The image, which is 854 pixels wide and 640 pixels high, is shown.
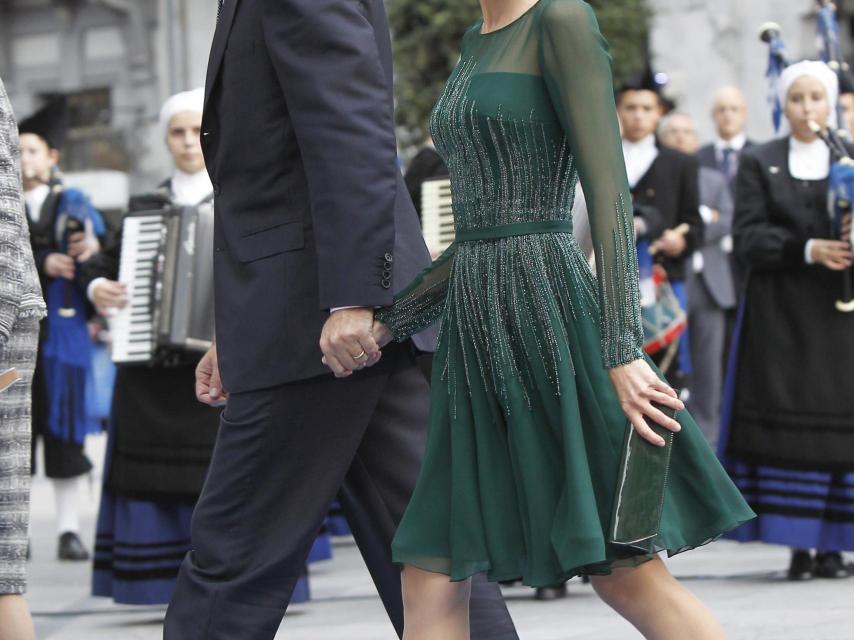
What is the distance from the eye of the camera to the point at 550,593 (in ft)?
19.5

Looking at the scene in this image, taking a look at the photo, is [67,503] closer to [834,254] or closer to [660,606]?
[834,254]

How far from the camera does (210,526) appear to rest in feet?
11.2

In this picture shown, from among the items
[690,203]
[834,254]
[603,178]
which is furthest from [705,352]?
[603,178]

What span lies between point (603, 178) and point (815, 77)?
12.4 ft

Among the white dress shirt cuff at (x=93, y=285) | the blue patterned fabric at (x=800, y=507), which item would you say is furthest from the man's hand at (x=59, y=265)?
the blue patterned fabric at (x=800, y=507)

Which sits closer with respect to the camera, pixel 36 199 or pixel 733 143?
pixel 36 199

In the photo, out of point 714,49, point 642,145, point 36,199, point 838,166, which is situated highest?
point 714,49

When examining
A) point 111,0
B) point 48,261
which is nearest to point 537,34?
point 48,261

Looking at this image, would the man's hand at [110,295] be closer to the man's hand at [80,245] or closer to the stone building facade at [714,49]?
the man's hand at [80,245]

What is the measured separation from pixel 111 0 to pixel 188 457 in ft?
54.8

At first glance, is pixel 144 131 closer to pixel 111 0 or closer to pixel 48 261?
pixel 111 0

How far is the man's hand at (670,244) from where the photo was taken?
25.3 feet

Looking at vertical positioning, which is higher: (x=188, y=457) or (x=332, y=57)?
(x=332, y=57)

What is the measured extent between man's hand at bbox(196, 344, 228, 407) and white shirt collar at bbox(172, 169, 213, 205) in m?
2.19
